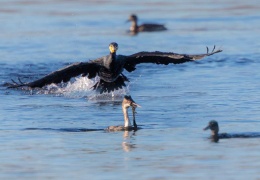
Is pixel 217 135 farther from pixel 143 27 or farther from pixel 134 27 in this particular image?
pixel 134 27

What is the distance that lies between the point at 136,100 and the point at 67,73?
190cm

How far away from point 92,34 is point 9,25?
8.21 ft

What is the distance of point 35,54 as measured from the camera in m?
21.8

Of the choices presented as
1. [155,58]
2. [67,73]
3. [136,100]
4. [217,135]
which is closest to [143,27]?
[136,100]

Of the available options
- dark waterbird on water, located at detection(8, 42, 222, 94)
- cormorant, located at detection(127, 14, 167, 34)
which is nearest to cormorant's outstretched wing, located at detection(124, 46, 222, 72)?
dark waterbird on water, located at detection(8, 42, 222, 94)

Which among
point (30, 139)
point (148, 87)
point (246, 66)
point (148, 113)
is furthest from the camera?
point (246, 66)

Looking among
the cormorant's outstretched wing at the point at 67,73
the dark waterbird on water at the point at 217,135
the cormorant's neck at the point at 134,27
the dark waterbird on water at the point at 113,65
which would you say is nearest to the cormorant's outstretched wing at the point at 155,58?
the dark waterbird on water at the point at 113,65

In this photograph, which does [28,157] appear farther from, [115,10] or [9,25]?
[115,10]

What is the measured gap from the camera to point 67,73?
14.6m

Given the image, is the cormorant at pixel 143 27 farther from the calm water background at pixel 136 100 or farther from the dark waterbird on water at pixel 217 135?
the dark waterbird on water at pixel 217 135

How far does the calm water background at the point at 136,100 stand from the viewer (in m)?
11.0

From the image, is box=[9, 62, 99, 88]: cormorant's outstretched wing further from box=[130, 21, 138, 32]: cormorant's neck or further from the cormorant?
box=[130, 21, 138, 32]: cormorant's neck

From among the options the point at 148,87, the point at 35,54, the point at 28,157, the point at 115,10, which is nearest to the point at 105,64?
the point at 148,87

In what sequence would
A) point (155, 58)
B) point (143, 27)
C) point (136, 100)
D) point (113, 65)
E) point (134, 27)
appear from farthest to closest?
1. point (134, 27)
2. point (143, 27)
3. point (136, 100)
4. point (155, 58)
5. point (113, 65)
